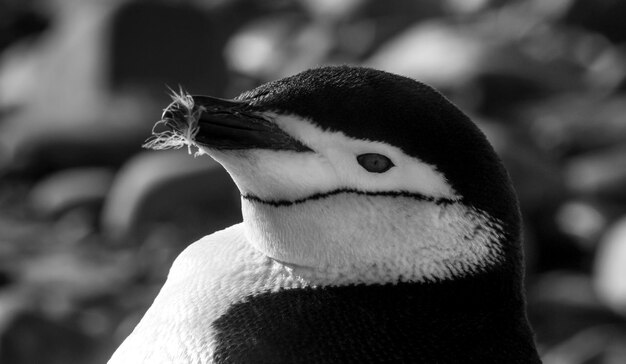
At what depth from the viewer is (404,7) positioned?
163 inches

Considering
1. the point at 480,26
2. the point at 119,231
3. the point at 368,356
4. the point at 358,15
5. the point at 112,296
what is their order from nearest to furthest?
1. the point at 368,356
2. the point at 112,296
3. the point at 119,231
4. the point at 480,26
5. the point at 358,15

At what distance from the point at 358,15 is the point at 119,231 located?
48.2 inches

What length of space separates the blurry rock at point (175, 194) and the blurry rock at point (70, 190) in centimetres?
32

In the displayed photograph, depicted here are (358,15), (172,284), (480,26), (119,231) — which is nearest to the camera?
(172,284)

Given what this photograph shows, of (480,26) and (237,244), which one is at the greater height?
(480,26)

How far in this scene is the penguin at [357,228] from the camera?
32.4 inches

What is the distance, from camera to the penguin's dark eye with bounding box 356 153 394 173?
831 millimetres

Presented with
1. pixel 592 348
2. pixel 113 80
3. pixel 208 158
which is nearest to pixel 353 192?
pixel 592 348

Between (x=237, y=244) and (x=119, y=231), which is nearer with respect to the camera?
(x=237, y=244)

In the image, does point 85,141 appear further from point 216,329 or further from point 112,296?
point 216,329

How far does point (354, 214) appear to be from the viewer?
841 mm

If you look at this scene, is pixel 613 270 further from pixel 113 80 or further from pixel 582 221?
pixel 113 80

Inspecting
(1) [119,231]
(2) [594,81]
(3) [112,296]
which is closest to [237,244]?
(3) [112,296]

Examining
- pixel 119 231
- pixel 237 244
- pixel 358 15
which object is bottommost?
pixel 237 244
